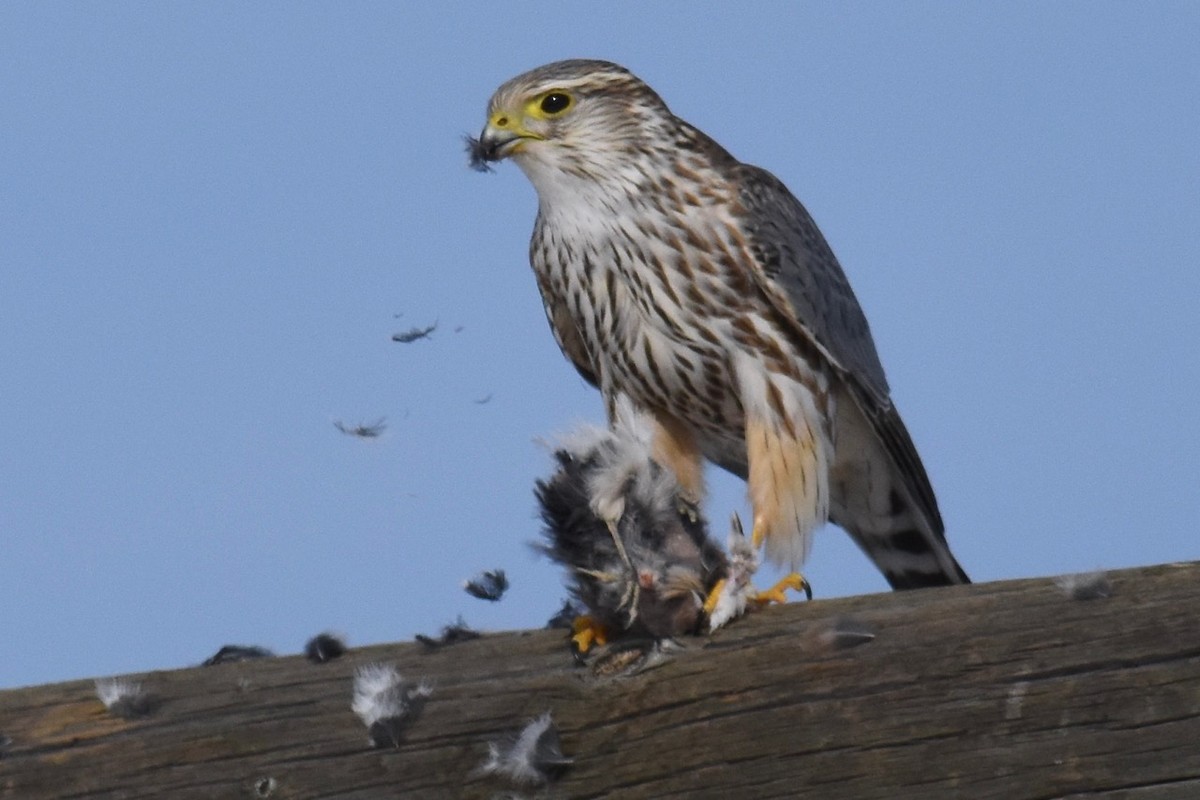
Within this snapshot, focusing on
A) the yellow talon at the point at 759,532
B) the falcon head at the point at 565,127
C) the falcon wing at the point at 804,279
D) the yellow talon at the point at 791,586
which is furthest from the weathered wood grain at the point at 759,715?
the falcon head at the point at 565,127

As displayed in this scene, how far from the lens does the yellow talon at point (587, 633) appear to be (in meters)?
2.11

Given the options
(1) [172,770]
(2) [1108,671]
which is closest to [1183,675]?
(2) [1108,671]

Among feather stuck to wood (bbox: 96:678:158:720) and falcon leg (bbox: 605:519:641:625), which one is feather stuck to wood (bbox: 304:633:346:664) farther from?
falcon leg (bbox: 605:519:641:625)

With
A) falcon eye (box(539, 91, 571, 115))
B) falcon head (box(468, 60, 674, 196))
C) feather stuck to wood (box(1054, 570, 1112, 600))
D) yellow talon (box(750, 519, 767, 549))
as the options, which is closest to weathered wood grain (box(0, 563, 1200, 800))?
feather stuck to wood (box(1054, 570, 1112, 600))

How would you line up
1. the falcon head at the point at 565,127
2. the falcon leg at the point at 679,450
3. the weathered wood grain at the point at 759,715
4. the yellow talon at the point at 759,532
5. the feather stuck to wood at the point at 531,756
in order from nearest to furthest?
the weathered wood grain at the point at 759,715 < the feather stuck to wood at the point at 531,756 < the yellow talon at the point at 759,532 < the falcon head at the point at 565,127 < the falcon leg at the point at 679,450

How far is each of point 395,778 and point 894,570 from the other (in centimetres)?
237

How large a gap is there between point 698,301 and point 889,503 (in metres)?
0.84

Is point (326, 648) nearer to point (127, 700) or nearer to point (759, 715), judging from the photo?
point (127, 700)

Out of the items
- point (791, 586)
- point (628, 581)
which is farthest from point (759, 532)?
point (628, 581)

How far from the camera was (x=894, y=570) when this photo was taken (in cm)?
423

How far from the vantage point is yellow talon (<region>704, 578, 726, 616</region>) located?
2.19m

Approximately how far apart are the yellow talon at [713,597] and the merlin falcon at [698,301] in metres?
1.31

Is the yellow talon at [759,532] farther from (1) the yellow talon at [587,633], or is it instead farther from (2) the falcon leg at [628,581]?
(1) the yellow talon at [587,633]

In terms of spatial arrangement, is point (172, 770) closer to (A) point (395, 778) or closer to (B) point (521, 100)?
(A) point (395, 778)
